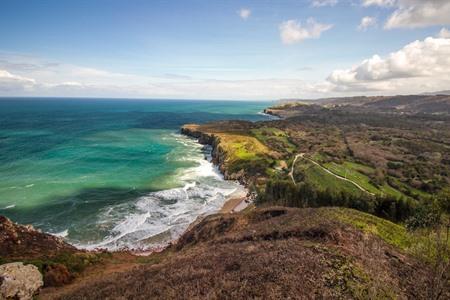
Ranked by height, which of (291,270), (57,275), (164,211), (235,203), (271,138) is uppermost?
(291,270)

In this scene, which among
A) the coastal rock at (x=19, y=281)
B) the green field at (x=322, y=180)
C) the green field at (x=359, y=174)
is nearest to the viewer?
the coastal rock at (x=19, y=281)

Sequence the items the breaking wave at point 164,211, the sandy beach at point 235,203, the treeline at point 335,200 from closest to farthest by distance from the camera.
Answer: the breaking wave at point 164,211
the treeline at point 335,200
the sandy beach at point 235,203

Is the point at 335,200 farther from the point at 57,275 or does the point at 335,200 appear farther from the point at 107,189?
the point at 107,189

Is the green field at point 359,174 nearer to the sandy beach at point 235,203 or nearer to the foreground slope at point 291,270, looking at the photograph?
the sandy beach at point 235,203

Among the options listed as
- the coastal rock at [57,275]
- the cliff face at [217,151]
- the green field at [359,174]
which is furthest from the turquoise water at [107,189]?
the green field at [359,174]

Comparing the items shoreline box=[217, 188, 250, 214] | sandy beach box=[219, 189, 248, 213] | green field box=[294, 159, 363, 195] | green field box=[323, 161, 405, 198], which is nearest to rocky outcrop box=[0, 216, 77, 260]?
shoreline box=[217, 188, 250, 214]

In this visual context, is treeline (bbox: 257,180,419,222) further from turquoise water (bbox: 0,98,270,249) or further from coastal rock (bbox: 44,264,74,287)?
coastal rock (bbox: 44,264,74,287)

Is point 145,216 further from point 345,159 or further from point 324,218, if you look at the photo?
point 345,159

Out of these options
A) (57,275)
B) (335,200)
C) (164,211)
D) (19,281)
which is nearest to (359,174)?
(335,200)
